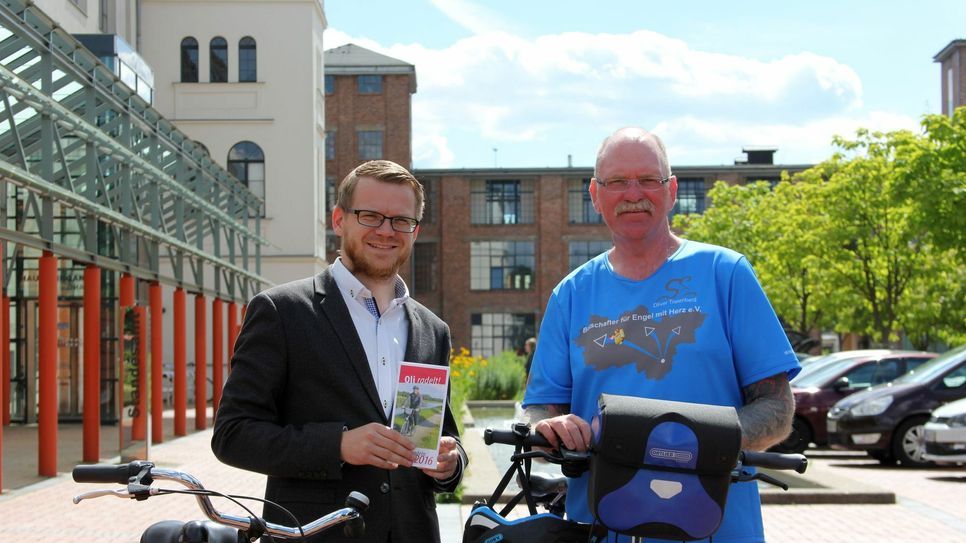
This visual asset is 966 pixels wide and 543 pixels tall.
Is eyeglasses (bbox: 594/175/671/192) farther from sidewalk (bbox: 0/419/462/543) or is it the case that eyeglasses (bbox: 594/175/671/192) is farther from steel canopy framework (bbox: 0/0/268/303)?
steel canopy framework (bbox: 0/0/268/303)

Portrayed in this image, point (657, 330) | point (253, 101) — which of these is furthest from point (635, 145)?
point (253, 101)

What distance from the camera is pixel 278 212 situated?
40312 mm

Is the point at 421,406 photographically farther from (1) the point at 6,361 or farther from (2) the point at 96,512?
(1) the point at 6,361

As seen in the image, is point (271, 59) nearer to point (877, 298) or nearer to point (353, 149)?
point (877, 298)

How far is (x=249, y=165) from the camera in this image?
40.4 metres

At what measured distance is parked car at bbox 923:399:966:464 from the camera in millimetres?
15422

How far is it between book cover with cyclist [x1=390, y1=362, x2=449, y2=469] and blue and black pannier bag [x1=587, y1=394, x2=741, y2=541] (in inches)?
25.4

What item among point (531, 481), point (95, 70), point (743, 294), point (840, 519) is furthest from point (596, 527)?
point (95, 70)

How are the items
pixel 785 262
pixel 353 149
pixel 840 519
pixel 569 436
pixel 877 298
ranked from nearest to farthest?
pixel 569 436, pixel 840 519, pixel 877 298, pixel 785 262, pixel 353 149

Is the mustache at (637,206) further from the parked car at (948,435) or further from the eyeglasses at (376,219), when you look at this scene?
the parked car at (948,435)

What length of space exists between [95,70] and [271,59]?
77.6 feet

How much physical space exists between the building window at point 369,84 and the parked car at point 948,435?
198 feet

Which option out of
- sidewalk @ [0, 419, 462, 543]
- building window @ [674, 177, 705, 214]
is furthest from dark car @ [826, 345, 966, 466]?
building window @ [674, 177, 705, 214]

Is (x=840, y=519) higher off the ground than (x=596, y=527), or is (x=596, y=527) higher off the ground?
(x=596, y=527)
